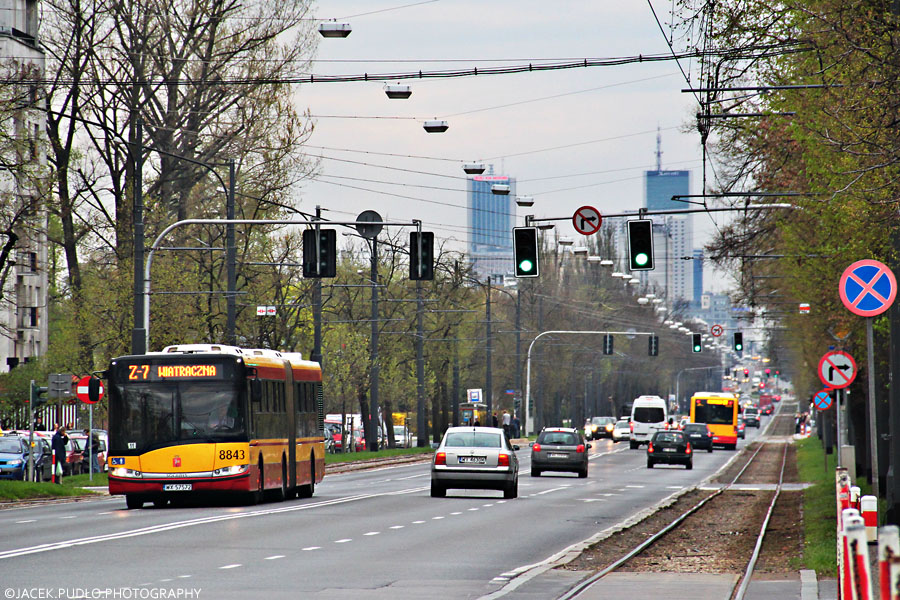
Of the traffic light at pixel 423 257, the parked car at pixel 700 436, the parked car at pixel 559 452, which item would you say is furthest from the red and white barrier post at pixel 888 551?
the parked car at pixel 700 436

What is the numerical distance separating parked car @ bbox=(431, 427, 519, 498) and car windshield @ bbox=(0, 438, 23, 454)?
17.7 m

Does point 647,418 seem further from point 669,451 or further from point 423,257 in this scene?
point 423,257

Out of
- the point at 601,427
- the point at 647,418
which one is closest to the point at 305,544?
the point at 647,418

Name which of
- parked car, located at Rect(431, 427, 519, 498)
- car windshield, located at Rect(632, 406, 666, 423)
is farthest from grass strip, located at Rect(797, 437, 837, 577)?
car windshield, located at Rect(632, 406, 666, 423)

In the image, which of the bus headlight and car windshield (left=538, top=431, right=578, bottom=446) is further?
car windshield (left=538, top=431, right=578, bottom=446)

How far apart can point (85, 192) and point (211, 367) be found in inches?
1058

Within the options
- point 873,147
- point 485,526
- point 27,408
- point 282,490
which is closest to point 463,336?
point 27,408

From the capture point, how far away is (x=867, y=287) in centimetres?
1689

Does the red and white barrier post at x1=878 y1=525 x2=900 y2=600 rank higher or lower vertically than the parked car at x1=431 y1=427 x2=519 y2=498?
higher

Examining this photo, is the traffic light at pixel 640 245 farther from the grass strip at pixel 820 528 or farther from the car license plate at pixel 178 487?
the car license plate at pixel 178 487

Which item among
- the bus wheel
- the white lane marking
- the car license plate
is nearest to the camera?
the white lane marking

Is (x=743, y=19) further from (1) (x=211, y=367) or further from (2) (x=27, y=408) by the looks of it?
(2) (x=27, y=408)

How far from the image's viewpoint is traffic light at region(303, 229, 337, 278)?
31.1m

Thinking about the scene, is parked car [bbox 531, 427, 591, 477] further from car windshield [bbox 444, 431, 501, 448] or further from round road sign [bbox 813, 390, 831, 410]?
car windshield [bbox 444, 431, 501, 448]
